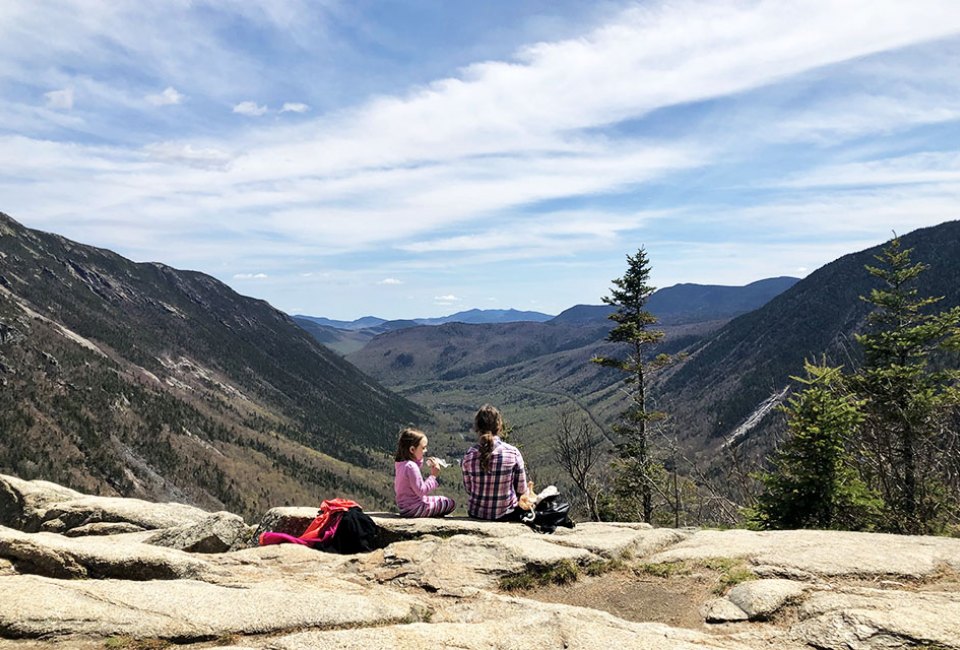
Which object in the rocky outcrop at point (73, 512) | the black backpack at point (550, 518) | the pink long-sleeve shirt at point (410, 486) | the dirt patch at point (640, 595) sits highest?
the pink long-sleeve shirt at point (410, 486)

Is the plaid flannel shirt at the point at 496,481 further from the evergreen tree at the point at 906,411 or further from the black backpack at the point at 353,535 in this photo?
the evergreen tree at the point at 906,411

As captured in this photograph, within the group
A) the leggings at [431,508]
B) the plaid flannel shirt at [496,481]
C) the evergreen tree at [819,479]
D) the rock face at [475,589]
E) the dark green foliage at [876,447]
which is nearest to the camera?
the rock face at [475,589]

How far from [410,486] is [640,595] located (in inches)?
233

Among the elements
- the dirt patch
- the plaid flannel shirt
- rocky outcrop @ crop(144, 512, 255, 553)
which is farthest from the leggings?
the dirt patch

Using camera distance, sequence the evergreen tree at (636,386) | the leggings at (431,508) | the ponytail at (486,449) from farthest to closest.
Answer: the evergreen tree at (636,386) < the leggings at (431,508) < the ponytail at (486,449)

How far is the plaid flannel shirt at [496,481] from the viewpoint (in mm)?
12797

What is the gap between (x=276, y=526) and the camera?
13.7 metres

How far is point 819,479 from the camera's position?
15.3 metres

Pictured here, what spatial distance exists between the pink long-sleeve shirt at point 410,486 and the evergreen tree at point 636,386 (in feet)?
76.7

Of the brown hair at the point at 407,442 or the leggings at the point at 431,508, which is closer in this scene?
the brown hair at the point at 407,442

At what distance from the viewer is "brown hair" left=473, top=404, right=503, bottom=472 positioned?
12492 mm

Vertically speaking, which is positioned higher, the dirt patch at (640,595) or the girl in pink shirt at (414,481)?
the girl in pink shirt at (414,481)

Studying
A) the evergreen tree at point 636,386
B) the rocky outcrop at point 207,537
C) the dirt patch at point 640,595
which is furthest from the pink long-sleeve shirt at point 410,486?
the evergreen tree at point 636,386

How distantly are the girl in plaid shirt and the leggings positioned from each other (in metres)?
0.70
